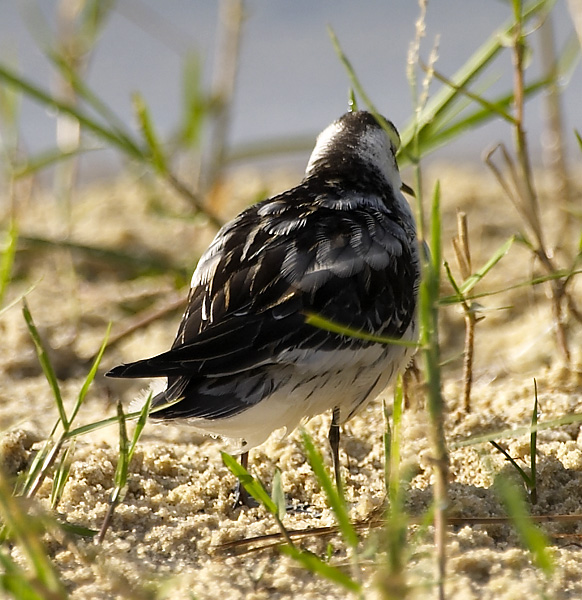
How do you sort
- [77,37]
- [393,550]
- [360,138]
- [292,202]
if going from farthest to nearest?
[77,37]
[360,138]
[292,202]
[393,550]

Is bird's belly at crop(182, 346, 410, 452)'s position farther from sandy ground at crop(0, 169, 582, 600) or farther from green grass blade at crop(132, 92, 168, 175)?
green grass blade at crop(132, 92, 168, 175)

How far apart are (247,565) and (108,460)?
0.77 m

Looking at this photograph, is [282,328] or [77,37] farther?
[77,37]

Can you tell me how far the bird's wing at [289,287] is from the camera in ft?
8.63

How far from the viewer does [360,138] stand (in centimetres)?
362

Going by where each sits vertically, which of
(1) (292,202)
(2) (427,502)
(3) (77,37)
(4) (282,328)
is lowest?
(2) (427,502)

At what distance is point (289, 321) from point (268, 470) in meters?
0.65

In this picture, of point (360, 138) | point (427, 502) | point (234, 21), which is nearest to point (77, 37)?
point (234, 21)

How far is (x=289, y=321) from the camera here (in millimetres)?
2684

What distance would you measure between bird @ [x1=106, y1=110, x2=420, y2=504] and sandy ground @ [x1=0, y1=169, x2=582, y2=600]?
0.21 metres

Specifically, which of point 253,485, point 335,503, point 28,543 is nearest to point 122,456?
point 253,485

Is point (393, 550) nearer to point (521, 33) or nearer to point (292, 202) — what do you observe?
point (292, 202)

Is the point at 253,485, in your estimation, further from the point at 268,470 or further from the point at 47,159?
the point at 47,159

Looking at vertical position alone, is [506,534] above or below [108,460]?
below
